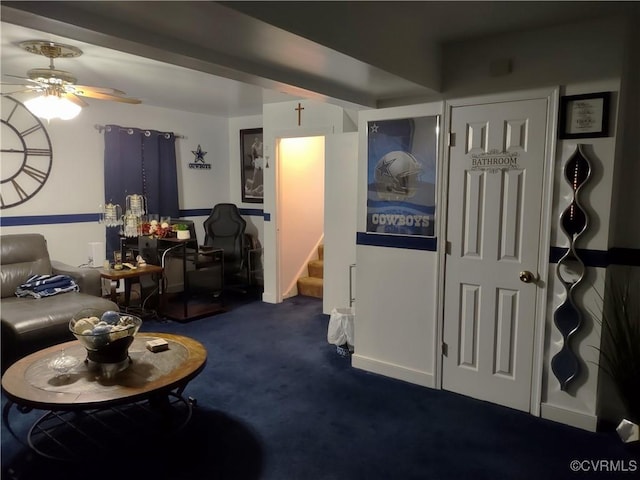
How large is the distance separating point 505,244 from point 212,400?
2.11m

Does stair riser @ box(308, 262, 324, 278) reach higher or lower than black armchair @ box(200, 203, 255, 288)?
lower

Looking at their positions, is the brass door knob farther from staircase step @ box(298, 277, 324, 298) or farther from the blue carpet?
staircase step @ box(298, 277, 324, 298)

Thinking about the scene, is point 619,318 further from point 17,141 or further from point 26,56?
point 17,141

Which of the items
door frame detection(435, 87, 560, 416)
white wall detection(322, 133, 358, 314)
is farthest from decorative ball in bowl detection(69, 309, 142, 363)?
white wall detection(322, 133, 358, 314)

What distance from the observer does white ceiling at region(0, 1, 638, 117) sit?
1.71m

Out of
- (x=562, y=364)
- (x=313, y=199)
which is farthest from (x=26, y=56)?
(x=562, y=364)

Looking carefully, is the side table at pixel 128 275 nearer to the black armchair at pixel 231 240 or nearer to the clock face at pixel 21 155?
the black armchair at pixel 231 240

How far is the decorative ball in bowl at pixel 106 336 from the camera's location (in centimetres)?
230

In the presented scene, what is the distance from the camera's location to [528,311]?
2.83 m

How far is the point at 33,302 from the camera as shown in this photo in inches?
141

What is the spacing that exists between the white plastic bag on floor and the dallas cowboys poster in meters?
0.88


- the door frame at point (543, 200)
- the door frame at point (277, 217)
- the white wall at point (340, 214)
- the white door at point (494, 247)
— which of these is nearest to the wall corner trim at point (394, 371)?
the white door at point (494, 247)

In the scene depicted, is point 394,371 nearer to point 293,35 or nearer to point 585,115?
point 585,115
